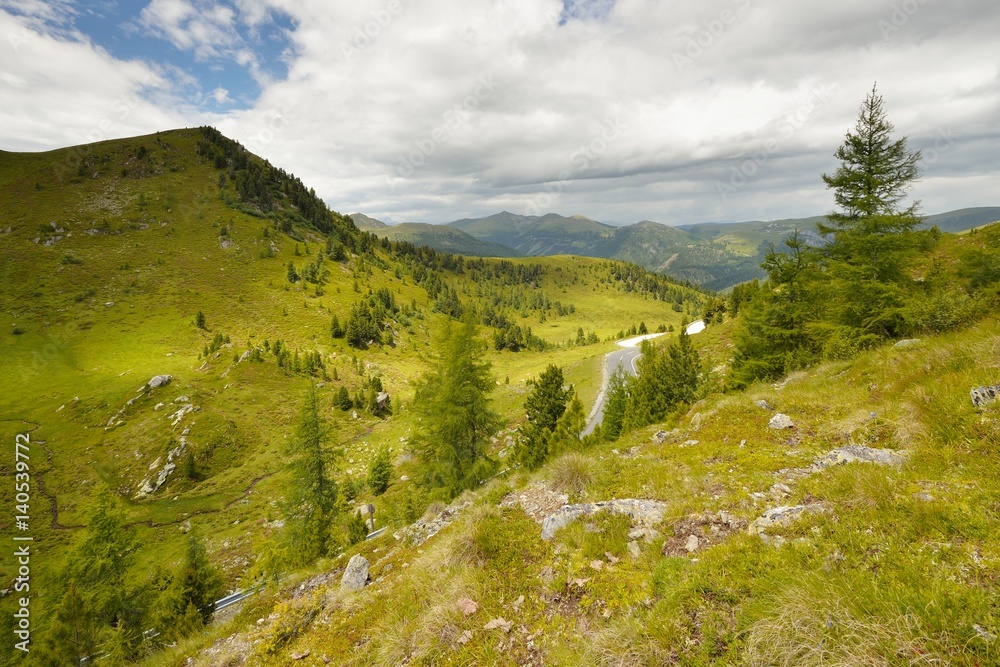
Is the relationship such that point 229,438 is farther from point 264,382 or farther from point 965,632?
point 965,632

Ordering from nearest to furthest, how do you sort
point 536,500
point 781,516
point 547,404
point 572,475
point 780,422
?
point 781,516, point 536,500, point 572,475, point 780,422, point 547,404

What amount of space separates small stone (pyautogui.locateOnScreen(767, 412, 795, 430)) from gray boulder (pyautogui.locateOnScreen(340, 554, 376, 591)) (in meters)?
12.6

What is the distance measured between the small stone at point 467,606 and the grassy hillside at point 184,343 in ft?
45.8

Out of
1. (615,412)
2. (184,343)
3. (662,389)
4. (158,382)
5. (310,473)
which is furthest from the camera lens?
(184,343)

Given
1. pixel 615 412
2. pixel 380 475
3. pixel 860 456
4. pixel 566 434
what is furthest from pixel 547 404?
pixel 860 456

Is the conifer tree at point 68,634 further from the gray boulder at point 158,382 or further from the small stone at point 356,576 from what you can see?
the gray boulder at point 158,382

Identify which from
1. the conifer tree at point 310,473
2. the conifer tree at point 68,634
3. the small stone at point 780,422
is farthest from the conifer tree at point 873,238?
the conifer tree at point 68,634

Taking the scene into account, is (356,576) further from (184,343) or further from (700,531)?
(184,343)

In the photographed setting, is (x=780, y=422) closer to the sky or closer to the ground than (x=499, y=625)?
closer to the sky

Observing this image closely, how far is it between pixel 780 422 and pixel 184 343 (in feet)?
298

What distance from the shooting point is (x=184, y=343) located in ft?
234

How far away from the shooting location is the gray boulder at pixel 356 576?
967 cm

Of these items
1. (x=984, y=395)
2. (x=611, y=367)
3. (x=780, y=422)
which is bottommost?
(x=611, y=367)

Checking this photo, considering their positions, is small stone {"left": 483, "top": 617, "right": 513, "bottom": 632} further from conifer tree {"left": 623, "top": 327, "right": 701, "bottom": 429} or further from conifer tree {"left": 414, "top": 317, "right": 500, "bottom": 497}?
conifer tree {"left": 623, "top": 327, "right": 701, "bottom": 429}
